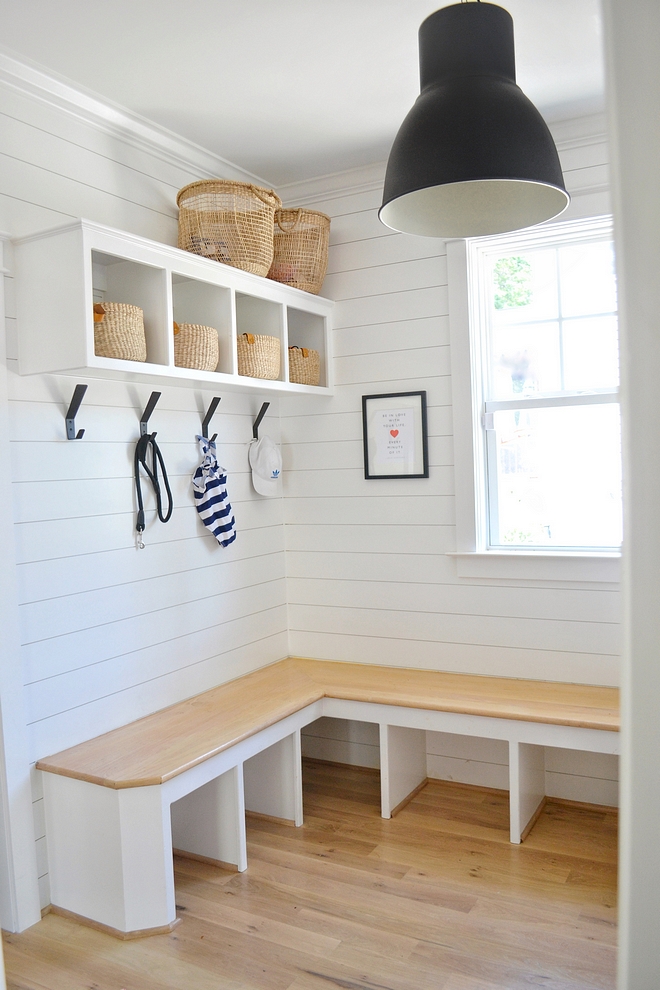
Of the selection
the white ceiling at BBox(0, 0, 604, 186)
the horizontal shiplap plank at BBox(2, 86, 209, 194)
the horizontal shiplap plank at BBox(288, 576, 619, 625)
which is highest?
the white ceiling at BBox(0, 0, 604, 186)

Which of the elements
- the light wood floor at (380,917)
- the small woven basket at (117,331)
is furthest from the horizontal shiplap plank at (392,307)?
the light wood floor at (380,917)

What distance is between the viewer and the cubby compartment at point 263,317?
317cm

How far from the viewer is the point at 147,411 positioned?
2.81m

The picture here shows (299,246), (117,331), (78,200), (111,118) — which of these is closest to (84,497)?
(117,331)

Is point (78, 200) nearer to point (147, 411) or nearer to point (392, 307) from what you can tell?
point (147, 411)

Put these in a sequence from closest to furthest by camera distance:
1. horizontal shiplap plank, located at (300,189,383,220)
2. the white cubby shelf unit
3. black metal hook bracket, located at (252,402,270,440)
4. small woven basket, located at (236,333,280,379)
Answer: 1. the white cubby shelf unit
2. small woven basket, located at (236,333,280,379)
3. horizontal shiplap plank, located at (300,189,383,220)
4. black metal hook bracket, located at (252,402,270,440)

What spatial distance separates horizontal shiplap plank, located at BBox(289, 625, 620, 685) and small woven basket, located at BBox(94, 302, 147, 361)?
1753 millimetres

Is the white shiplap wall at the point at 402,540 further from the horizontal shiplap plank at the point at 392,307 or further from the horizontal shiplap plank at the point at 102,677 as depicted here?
the horizontal shiplap plank at the point at 102,677

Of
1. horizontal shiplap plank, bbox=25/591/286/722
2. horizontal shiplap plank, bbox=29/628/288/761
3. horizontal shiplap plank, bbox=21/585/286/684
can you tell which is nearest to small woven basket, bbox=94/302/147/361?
horizontal shiplap plank, bbox=21/585/286/684

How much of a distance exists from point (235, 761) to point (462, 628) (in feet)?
3.85

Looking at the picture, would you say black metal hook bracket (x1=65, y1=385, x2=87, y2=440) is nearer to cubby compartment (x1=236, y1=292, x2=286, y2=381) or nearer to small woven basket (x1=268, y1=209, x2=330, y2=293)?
cubby compartment (x1=236, y1=292, x2=286, y2=381)

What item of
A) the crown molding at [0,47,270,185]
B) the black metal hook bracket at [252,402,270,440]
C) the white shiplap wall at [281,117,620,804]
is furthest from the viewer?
the black metal hook bracket at [252,402,270,440]

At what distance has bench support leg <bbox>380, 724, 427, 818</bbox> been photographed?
10.0ft

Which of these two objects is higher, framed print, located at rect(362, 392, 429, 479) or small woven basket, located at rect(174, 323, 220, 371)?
small woven basket, located at rect(174, 323, 220, 371)
